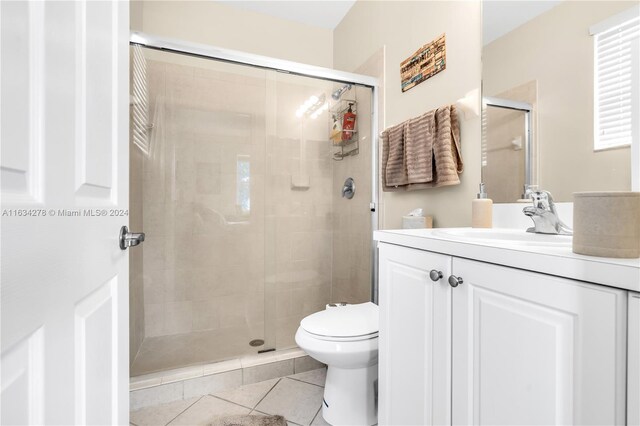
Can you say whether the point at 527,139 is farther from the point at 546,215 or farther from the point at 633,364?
the point at 633,364

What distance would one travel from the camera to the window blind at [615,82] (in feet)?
2.68

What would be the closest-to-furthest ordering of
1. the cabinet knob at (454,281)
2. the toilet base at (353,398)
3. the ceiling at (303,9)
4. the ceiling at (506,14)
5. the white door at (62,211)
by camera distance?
1. the white door at (62,211)
2. the cabinet knob at (454,281)
3. the ceiling at (506,14)
4. the toilet base at (353,398)
5. the ceiling at (303,9)

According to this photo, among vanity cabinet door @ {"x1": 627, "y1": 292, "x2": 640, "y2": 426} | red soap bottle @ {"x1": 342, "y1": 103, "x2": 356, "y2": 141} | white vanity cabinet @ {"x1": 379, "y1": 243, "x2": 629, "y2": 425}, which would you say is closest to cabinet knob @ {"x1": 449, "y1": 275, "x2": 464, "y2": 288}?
white vanity cabinet @ {"x1": 379, "y1": 243, "x2": 629, "y2": 425}

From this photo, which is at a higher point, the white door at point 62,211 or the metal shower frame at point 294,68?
the metal shower frame at point 294,68

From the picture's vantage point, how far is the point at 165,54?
1805 mm

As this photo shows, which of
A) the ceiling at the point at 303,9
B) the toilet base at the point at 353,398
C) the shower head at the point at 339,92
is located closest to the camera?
the toilet base at the point at 353,398

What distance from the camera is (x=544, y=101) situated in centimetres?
103

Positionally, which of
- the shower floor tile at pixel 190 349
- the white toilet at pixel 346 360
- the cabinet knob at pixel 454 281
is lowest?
the shower floor tile at pixel 190 349

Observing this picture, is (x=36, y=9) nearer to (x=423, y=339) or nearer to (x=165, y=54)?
(x=423, y=339)

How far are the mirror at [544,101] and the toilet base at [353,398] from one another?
92 centimetres

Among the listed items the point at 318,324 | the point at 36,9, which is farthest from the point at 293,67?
the point at 36,9

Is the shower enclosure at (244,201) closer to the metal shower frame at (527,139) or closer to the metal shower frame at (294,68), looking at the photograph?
the metal shower frame at (294,68)

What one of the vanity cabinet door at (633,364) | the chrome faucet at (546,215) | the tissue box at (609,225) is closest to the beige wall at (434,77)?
the chrome faucet at (546,215)

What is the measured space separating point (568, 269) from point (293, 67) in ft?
5.95
